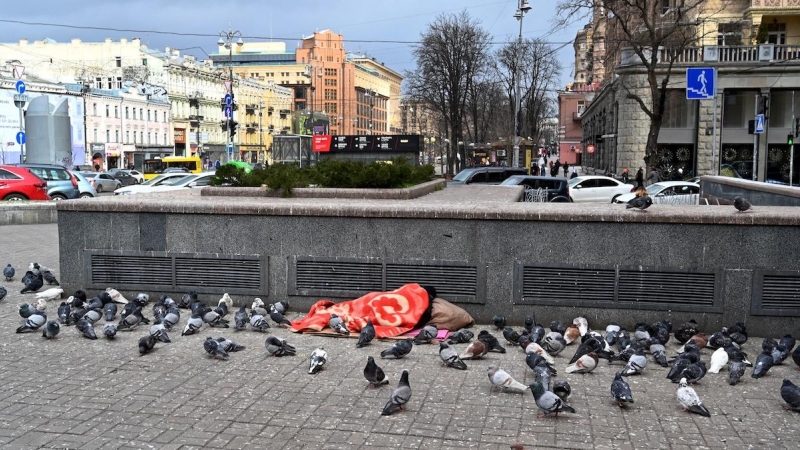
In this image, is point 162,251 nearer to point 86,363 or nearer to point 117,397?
point 86,363

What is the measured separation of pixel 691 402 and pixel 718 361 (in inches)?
51.0

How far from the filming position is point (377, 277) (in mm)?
8867

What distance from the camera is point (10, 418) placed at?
18.4 feet

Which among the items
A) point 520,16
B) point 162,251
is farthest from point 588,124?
point 162,251

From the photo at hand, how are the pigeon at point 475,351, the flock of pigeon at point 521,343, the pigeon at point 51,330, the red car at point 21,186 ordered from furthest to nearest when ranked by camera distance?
the red car at point 21,186
the pigeon at point 51,330
the pigeon at point 475,351
the flock of pigeon at point 521,343

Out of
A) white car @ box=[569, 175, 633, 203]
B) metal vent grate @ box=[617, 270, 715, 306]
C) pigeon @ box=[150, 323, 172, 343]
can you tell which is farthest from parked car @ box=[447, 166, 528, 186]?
pigeon @ box=[150, 323, 172, 343]

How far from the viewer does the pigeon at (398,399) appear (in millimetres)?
5684

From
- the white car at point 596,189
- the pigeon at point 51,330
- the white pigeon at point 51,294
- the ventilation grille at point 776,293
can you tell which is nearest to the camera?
the pigeon at point 51,330

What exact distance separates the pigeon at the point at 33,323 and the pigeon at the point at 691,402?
6.25 meters

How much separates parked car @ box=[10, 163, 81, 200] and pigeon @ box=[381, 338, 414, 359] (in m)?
20.6

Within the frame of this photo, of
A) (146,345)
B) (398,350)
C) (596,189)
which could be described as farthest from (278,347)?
(596,189)

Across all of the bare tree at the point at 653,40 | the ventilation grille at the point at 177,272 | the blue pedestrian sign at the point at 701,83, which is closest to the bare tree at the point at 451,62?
the bare tree at the point at 653,40

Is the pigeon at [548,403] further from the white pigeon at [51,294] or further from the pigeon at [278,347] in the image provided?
the white pigeon at [51,294]

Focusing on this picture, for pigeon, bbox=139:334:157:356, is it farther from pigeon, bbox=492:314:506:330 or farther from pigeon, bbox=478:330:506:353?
pigeon, bbox=492:314:506:330
